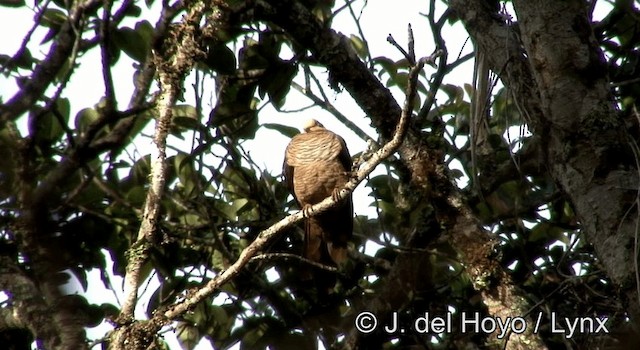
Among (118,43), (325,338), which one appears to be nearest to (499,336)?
(325,338)

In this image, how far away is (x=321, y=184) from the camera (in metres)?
4.69

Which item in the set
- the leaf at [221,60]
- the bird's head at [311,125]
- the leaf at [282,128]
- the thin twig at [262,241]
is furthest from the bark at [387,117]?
the bird's head at [311,125]

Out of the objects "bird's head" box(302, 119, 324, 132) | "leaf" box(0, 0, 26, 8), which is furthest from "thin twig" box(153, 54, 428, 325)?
"bird's head" box(302, 119, 324, 132)

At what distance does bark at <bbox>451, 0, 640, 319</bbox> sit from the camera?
248 centimetres

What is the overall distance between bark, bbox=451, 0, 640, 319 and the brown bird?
4.54ft

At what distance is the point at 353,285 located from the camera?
3.96 meters

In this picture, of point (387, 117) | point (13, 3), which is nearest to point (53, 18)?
point (13, 3)

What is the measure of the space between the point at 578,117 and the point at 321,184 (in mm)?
2208

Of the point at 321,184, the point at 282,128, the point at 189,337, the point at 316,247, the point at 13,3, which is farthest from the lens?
the point at 321,184

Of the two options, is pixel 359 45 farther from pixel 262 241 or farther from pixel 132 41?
pixel 262 241

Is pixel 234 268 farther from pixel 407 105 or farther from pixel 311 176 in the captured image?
pixel 311 176

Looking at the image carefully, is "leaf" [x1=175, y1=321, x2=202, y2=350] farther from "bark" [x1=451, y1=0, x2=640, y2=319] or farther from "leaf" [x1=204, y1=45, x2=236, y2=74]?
"bark" [x1=451, y1=0, x2=640, y2=319]

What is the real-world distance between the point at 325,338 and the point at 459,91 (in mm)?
1480

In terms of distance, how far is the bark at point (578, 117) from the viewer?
2480 mm
